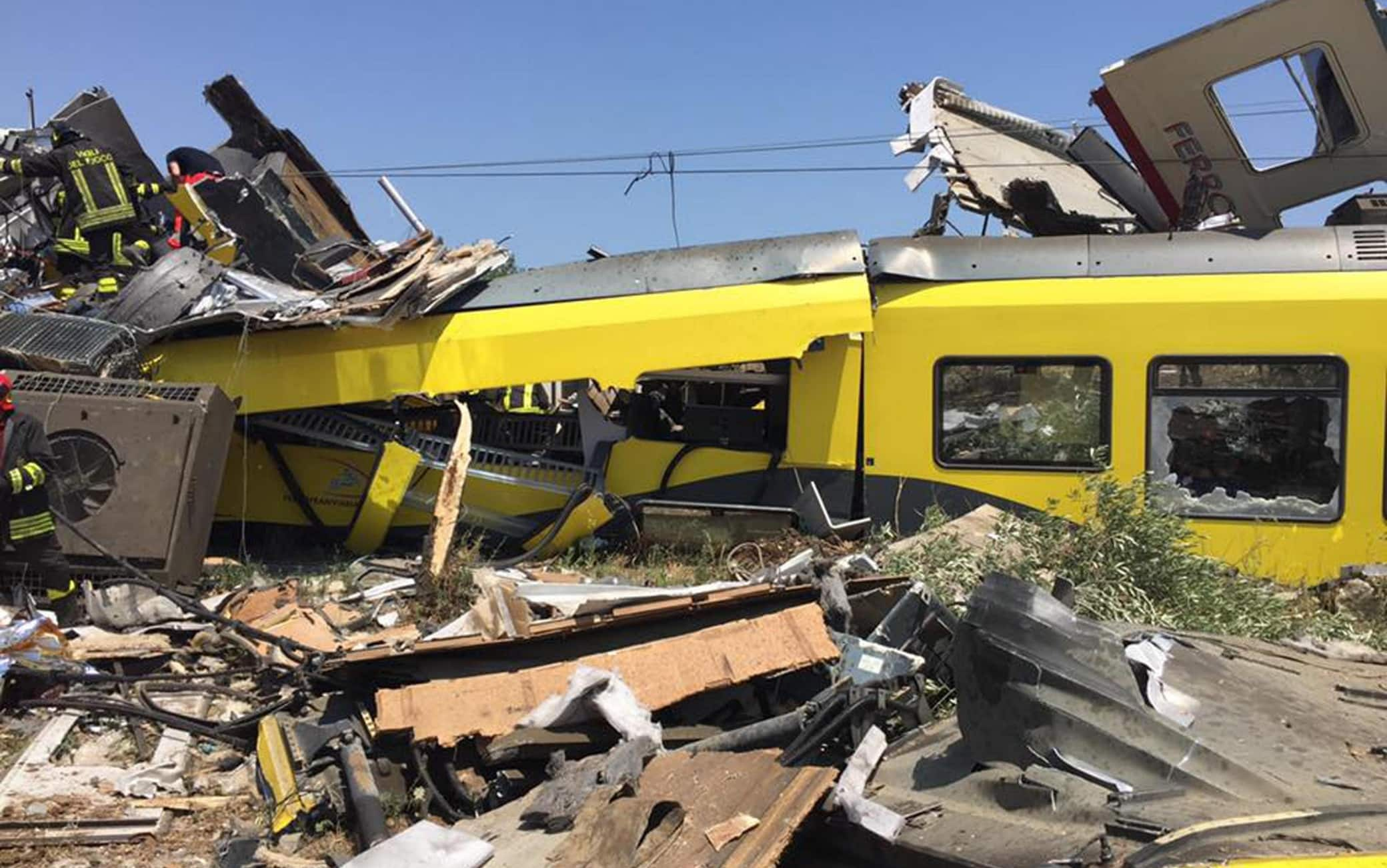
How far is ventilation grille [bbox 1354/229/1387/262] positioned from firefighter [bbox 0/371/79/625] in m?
8.26

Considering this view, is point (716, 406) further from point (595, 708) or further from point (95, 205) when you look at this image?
point (95, 205)

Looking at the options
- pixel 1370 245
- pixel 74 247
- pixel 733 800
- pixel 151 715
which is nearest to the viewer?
pixel 733 800

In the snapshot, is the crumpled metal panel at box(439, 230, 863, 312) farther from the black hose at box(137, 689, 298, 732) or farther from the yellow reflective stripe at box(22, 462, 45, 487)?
the black hose at box(137, 689, 298, 732)

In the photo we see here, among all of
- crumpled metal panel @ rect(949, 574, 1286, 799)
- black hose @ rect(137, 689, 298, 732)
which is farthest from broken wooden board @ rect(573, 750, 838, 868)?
black hose @ rect(137, 689, 298, 732)

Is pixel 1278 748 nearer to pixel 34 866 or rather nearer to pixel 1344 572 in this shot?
pixel 1344 572

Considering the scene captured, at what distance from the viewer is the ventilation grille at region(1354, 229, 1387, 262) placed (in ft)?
23.9

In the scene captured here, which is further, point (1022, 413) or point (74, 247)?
point (74, 247)

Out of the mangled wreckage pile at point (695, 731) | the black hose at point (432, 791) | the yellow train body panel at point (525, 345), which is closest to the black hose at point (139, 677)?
the mangled wreckage pile at point (695, 731)

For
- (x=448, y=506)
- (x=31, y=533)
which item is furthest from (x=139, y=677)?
(x=448, y=506)

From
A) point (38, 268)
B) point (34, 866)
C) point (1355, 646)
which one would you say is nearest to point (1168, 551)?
point (1355, 646)

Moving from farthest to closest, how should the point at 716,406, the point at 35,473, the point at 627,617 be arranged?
the point at 716,406 < the point at 35,473 < the point at 627,617

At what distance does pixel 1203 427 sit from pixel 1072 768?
461 cm

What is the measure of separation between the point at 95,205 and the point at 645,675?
730 cm

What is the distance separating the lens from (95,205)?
960 centimetres
